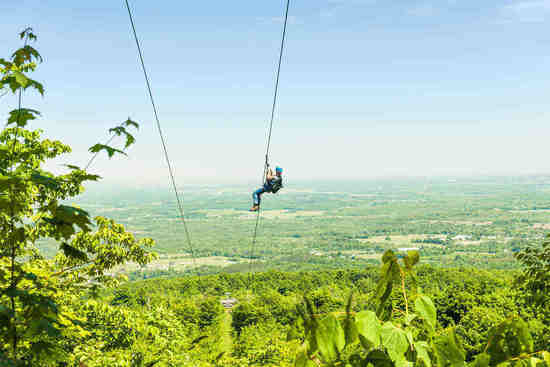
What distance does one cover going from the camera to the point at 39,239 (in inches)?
313

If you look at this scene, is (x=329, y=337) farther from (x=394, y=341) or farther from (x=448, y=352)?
(x=448, y=352)

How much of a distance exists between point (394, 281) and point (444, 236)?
22524 cm

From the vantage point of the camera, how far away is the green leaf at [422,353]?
4.08ft

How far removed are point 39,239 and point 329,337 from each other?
354 inches

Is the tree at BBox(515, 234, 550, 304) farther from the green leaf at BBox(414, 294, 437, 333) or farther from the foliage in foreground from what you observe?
the green leaf at BBox(414, 294, 437, 333)

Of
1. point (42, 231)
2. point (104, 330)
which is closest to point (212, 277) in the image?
point (104, 330)

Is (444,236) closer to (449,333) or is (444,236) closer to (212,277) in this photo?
(212,277)

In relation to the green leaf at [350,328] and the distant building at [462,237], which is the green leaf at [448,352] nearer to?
the green leaf at [350,328]

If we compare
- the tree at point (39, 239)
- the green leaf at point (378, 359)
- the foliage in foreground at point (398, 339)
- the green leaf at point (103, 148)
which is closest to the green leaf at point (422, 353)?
the foliage in foreground at point (398, 339)

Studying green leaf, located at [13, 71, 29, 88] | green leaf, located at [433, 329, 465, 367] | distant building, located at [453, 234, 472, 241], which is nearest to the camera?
green leaf, located at [433, 329, 465, 367]

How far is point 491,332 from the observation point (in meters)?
1.48

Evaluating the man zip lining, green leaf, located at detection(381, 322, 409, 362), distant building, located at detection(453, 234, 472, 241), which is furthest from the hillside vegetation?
distant building, located at detection(453, 234, 472, 241)

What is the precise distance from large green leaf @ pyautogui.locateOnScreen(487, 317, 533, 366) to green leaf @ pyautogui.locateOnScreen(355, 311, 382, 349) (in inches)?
23.2

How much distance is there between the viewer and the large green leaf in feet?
4.60
